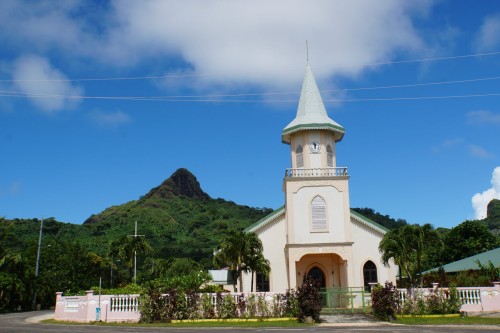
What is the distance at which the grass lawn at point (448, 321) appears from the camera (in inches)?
776

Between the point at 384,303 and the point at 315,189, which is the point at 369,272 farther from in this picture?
the point at 384,303

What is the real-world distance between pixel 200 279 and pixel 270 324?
6621 millimetres

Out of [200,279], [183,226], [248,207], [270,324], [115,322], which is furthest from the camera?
[248,207]

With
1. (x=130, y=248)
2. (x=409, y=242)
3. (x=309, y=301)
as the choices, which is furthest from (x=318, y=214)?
(x=130, y=248)

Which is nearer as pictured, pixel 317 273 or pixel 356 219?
pixel 317 273

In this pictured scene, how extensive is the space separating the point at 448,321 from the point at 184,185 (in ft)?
369

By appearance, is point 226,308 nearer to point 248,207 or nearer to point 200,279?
point 200,279

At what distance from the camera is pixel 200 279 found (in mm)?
26375

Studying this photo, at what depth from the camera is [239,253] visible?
2881 cm

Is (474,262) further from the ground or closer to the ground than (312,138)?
closer to the ground

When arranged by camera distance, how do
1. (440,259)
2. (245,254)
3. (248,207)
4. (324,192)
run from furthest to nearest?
(248,207)
(440,259)
(324,192)
(245,254)

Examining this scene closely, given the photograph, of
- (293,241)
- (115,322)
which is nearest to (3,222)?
(115,322)

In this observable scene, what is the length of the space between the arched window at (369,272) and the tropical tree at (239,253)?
300 inches

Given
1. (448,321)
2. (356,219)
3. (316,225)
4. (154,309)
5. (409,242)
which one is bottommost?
(448,321)
